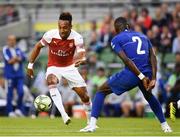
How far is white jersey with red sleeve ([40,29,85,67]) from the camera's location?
16.5 meters

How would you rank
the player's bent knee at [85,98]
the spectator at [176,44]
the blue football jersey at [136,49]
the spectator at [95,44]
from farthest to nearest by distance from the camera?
the spectator at [95,44]
the spectator at [176,44]
the player's bent knee at [85,98]
the blue football jersey at [136,49]

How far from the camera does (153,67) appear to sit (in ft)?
48.7

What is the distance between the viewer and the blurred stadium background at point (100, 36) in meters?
24.8

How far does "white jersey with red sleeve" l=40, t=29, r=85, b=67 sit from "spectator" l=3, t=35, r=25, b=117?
7927 millimetres

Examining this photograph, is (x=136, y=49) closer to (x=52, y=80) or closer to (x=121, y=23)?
(x=121, y=23)

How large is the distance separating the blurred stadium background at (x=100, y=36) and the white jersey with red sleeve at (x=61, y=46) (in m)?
6.21

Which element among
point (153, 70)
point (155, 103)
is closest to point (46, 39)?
point (153, 70)

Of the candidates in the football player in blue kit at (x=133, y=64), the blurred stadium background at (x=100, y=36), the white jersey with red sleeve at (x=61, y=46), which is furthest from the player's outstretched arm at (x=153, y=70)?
the blurred stadium background at (x=100, y=36)

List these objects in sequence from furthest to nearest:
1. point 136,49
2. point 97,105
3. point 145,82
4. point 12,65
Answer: point 12,65, point 97,105, point 136,49, point 145,82

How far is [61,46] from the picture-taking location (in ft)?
54.5

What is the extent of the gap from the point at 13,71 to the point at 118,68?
12.8 feet

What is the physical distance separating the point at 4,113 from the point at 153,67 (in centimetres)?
1134

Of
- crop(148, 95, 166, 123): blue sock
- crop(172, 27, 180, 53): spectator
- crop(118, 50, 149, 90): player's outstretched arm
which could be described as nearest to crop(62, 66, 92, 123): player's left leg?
crop(148, 95, 166, 123): blue sock

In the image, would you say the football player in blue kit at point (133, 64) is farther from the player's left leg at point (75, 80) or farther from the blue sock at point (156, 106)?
the player's left leg at point (75, 80)
